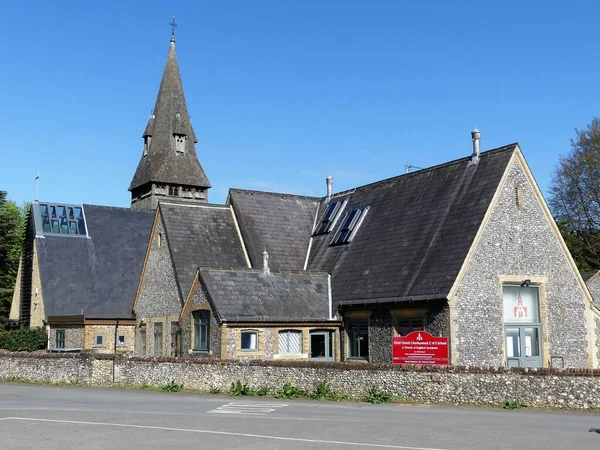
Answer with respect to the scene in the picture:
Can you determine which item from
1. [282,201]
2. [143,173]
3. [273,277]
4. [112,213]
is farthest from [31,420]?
[143,173]

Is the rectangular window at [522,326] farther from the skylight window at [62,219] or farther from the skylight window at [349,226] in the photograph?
the skylight window at [62,219]

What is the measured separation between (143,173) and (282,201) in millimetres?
34536

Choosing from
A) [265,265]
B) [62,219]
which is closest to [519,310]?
[265,265]

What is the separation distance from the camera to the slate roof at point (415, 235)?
2802cm

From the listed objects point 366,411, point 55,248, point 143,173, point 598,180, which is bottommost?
point 366,411

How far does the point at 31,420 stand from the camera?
17547 mm

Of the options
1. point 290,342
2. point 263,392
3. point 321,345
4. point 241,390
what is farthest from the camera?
point 321,345

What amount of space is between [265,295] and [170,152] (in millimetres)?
42284

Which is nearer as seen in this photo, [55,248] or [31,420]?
[31,420]

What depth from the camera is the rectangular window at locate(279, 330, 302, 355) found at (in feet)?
98.8

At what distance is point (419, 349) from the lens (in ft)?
78.1

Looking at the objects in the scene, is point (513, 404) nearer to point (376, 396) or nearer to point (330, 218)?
point (376, 396)

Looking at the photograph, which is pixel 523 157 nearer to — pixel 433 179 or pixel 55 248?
pixel 433 179

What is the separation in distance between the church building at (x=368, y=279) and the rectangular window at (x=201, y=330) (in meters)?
0.09
